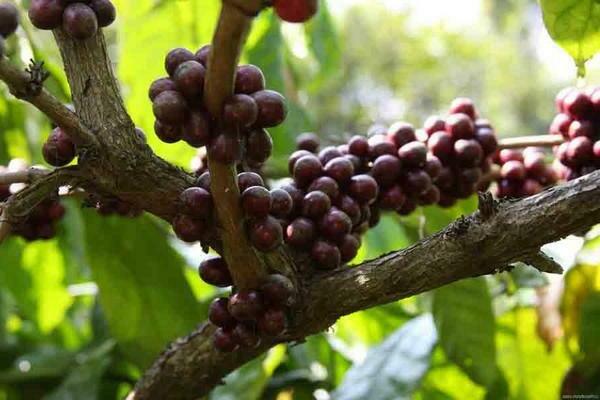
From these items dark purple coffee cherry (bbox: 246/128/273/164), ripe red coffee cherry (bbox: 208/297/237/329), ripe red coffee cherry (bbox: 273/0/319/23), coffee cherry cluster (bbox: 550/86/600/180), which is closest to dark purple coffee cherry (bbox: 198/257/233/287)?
ripe red coffee cherry (bbox: 208/297/237/329)

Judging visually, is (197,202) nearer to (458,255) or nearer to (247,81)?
(247,81)

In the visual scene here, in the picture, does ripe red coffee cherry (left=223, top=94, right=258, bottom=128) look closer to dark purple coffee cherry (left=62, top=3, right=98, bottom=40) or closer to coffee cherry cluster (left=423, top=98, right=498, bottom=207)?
dark purple coffee cherry (left=62, top=3, right=98, bottom=40)

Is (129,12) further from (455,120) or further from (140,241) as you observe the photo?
(455,120)

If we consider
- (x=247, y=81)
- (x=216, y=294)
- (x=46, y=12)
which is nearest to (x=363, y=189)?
(x=247, y=81)

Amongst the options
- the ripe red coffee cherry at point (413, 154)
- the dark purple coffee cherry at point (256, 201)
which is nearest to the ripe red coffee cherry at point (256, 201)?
the dark purple coffee cherry at point (256, 201)

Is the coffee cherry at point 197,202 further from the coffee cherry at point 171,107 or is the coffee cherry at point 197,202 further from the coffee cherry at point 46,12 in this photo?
the coffee cherry at point 46,12

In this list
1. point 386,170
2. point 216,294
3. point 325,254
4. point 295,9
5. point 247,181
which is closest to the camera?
point 295,9
